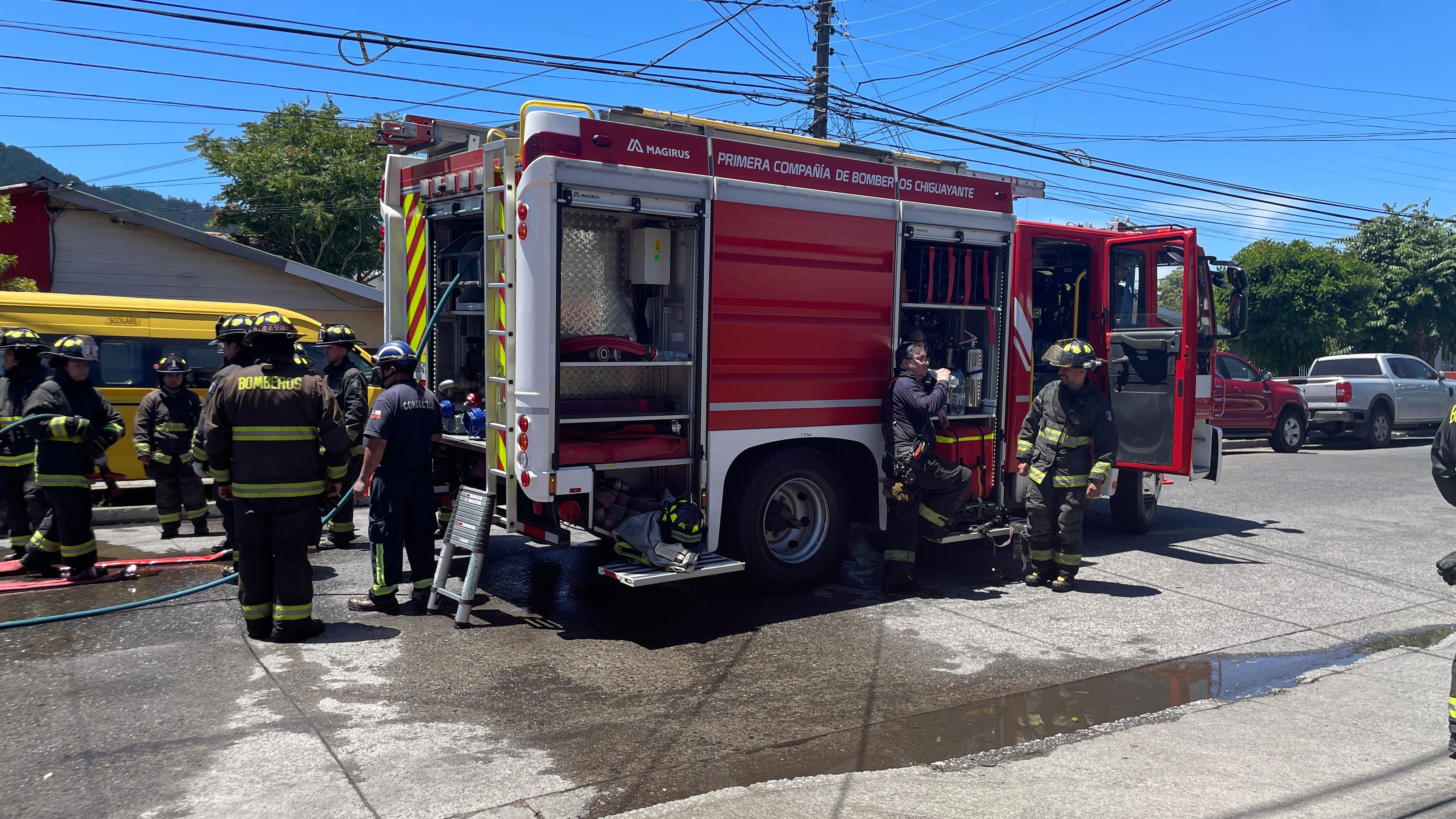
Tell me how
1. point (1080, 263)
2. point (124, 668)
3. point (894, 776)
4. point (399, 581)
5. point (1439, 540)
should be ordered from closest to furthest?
point (894, 776) → point (124, 668) → point (399, 581) → point (1080, 263) → point (1439, 540)

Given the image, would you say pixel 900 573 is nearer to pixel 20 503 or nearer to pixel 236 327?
pixel 236 327

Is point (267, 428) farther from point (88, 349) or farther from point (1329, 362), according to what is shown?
point (1329, 362)

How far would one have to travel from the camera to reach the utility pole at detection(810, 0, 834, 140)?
17.0m

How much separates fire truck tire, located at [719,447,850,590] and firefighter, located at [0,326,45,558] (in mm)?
4810

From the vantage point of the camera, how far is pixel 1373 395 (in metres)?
19.5

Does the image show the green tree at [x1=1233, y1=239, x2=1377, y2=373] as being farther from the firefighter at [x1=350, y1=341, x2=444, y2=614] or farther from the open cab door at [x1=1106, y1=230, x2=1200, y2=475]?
the firefighter at [x1=350, y1=341, x2=444, y2=614]

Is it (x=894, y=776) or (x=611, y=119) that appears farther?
(x=611, y=119)

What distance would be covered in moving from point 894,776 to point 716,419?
9.19ft

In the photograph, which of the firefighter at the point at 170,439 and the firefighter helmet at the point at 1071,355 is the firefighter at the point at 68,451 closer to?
the firefighter at the point at 170,439

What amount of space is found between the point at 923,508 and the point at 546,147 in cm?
363

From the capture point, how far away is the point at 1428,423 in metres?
20.8

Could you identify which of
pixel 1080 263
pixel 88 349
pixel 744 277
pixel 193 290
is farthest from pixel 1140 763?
pixel 193 290

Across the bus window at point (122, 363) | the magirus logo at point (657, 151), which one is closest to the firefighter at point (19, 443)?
the bus window at point (122, 363)

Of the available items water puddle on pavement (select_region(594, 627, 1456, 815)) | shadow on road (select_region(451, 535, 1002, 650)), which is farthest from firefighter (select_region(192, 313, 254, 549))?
water puddle on pavement (select_region(594, 627, 1456, 815))
